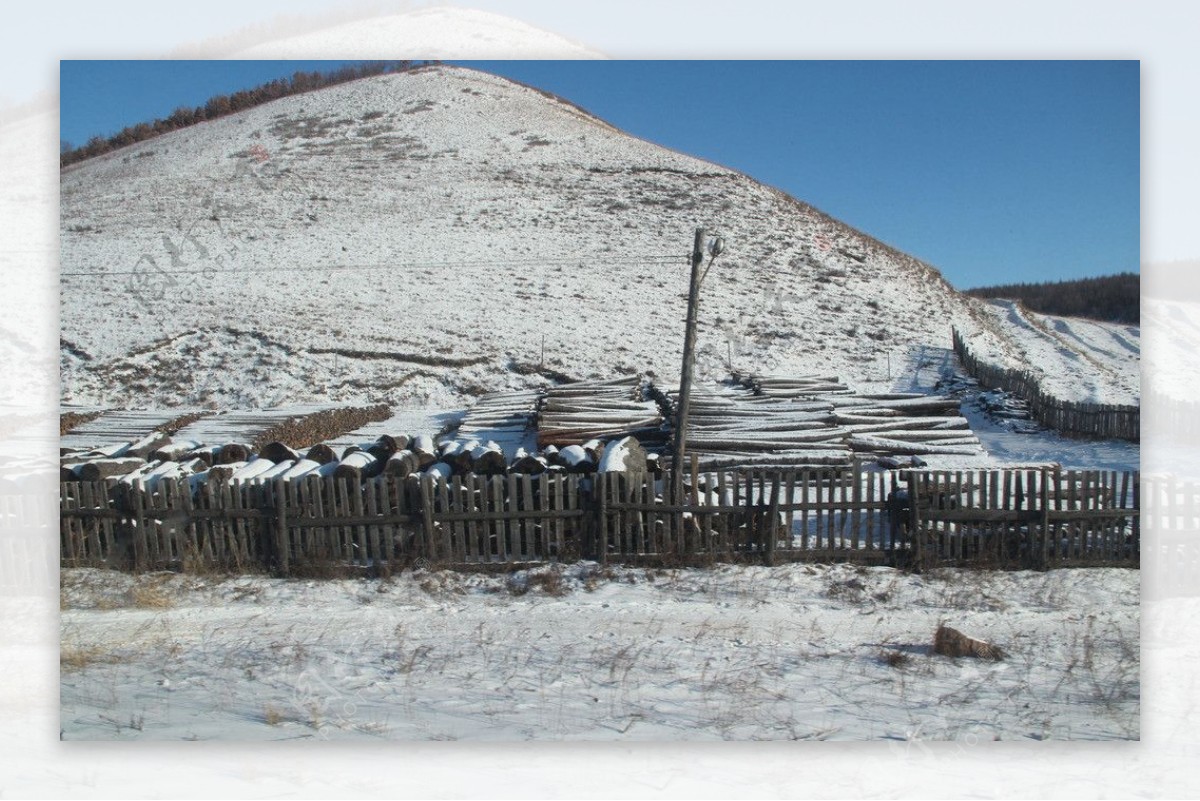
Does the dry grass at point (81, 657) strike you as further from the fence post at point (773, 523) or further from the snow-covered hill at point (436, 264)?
the fence post at point (773, 523)

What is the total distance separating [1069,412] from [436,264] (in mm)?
18114

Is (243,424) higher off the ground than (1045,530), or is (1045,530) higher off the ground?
(243,424)

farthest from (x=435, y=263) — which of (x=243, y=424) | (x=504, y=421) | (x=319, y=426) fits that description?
(x=243, y=424)

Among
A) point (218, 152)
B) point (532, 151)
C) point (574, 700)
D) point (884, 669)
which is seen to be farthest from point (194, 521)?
point (532, 151)

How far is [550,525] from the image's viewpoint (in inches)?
319

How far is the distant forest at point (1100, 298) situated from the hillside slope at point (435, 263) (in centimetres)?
524

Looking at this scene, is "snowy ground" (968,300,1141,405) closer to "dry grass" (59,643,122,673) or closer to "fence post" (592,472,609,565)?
"fence post" (592,472,609,565)

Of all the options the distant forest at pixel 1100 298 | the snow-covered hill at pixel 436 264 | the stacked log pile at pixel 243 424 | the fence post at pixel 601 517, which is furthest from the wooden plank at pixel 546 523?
the stacked log pile at pixel 243 424

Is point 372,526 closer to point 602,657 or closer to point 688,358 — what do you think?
point 602,657

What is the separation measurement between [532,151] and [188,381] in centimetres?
2117

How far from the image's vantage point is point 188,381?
56.7 ft

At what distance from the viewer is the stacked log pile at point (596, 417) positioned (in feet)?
45.7

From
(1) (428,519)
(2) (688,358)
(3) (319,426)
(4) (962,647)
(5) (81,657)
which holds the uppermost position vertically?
(2) (688,358)

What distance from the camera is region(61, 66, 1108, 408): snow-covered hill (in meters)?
17.8
